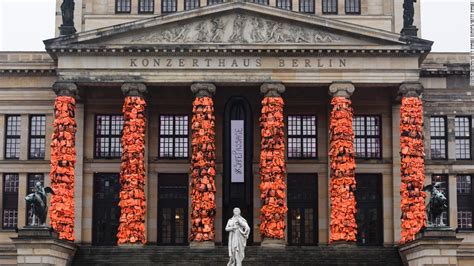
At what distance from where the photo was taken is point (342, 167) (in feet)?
213

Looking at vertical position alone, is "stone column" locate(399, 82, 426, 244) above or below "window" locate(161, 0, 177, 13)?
below

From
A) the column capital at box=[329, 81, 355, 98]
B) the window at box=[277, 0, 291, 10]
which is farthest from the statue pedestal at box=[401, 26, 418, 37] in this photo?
the window at box=[277, 0, 291, 10]

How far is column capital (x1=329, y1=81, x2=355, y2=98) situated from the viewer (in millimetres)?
66000

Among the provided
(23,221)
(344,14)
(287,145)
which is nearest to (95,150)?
(23,221)

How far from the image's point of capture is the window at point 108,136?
7056 cm

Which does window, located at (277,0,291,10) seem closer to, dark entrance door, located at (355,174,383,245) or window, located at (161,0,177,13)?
window, located at (161,0,177,13)

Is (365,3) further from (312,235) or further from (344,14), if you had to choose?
(312,235)

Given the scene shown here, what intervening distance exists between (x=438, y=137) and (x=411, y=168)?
7236mm

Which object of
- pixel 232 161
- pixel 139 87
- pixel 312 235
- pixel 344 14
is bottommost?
pixel 312 235

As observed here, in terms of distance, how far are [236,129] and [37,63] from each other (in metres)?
13.9

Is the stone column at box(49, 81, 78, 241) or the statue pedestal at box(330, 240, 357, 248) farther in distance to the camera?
the stone column at box(49, 81, 78, 241)

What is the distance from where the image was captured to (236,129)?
6688 cm

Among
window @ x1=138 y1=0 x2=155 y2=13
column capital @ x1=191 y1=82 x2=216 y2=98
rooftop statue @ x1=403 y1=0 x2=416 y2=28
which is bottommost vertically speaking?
column capital @ x1=191 y1=82 x2=216 y2=98

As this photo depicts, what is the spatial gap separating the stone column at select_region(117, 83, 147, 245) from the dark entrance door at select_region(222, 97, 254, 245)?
544 centimetres
